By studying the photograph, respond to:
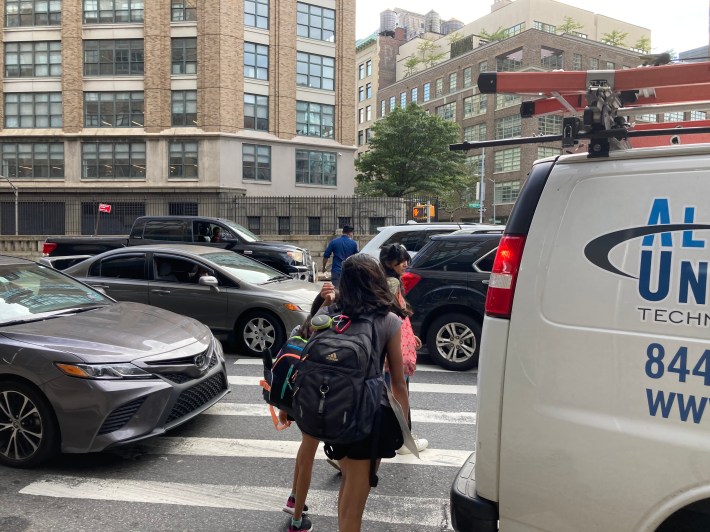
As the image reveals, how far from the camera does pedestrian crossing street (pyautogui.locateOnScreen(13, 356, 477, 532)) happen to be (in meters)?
3.67

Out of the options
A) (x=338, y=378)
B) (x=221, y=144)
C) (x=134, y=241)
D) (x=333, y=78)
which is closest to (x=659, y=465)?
(x=338, y=378)

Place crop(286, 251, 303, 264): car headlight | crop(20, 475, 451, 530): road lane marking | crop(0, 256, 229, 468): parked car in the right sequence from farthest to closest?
crop(286, 251, 303, 264): car headlight → crop(0, 256, 229, 468): parked car → crop(20, 475, 451, 530): road lane marking

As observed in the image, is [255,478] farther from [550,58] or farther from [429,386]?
[550,58]

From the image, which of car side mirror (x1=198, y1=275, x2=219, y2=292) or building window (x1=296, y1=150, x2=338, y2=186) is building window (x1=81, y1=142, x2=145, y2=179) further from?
car side mirror (x1=198, y1=275, x2=219, y2=292)

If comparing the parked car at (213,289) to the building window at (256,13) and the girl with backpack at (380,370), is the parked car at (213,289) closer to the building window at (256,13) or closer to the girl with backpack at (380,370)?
the girl with backpack at (380,370)

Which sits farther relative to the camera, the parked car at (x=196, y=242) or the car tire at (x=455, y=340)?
the parked car at (x=196, y=242)

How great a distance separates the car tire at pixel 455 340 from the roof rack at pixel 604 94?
4832 millimetres

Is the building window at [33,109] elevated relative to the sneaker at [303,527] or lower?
elevated

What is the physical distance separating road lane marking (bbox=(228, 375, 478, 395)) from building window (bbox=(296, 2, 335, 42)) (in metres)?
34.5

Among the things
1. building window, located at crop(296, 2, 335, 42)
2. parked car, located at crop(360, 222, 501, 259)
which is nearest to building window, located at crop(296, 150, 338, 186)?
building window, located at crop(296, 2, 335, 42)

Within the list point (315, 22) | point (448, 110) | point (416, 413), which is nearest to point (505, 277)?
point (416, 413)

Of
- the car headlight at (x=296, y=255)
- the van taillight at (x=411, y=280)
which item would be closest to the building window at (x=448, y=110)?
the car headlight at (x=296, y=255)

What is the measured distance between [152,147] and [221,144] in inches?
170

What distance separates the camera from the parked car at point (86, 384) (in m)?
4.04
